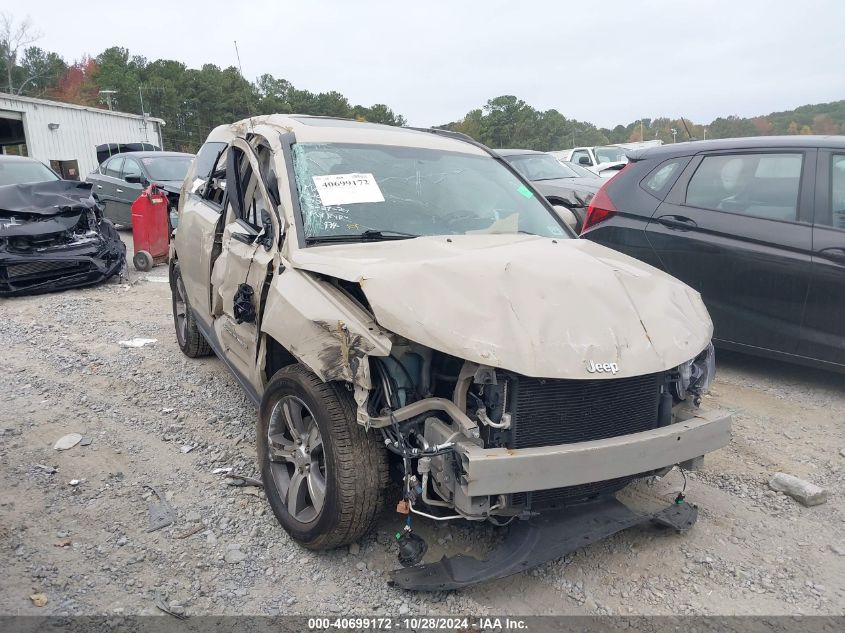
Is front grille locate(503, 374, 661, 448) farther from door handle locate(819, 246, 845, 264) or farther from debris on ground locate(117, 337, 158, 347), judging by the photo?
debris on ground locate(117, 337, 158, 347)

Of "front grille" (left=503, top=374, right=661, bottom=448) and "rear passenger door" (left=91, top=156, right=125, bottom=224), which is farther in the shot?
"rear passenger door" (left=91, top=156, right=125, bottom=224)

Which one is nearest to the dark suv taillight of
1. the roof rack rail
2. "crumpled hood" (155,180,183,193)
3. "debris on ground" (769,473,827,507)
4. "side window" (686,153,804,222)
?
"side window" (686,153,804,222)

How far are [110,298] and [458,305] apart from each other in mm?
6722

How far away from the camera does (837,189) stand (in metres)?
4.54

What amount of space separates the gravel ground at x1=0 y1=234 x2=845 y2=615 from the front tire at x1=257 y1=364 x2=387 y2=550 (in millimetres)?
173

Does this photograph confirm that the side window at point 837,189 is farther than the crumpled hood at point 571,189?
No

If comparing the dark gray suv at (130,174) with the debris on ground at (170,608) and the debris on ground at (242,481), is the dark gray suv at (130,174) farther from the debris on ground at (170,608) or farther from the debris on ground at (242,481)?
the debris on ground at (170,608)

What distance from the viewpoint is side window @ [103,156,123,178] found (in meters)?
12.7

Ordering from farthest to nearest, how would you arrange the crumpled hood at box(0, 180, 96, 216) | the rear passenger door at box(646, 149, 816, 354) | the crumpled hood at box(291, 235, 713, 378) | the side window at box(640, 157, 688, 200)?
the crumpled hood at box(0, 180, 96, 216), the side window at box(640, 157, 688, 200), the rear passenger door at box(646, 149, 816, 354), the crumpled hood at box(291, 235, 713, 378)

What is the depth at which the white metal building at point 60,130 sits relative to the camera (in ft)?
63.5

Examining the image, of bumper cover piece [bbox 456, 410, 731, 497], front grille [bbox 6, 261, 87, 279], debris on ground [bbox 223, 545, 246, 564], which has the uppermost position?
bumper cover piece [bbox 456, 410, 731, 497]

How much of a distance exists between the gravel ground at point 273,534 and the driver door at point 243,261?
2.20 ft

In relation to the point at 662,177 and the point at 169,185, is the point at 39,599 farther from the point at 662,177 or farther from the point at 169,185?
the point at 169,185

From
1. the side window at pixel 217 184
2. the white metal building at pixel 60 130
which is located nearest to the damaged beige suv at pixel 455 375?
the side window at pixel 217 184
